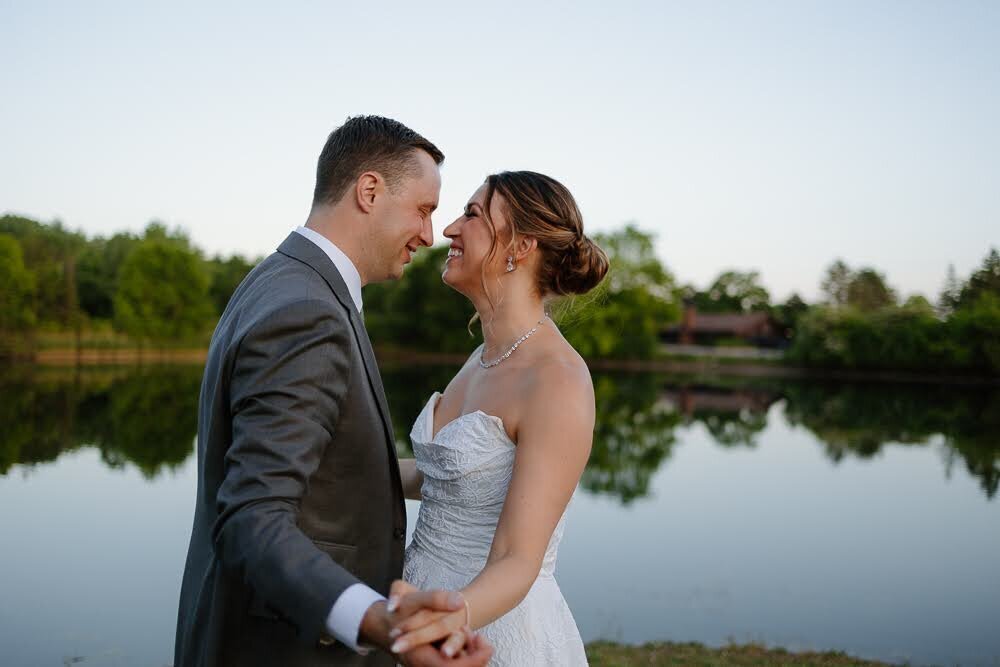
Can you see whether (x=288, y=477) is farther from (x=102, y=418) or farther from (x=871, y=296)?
(x=871, y=296)

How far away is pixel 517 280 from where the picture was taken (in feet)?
9.32

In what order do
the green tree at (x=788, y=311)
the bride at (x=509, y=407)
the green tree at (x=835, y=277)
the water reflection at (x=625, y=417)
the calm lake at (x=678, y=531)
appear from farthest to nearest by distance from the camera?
the green tree at (x=835, y=277)
the green tree at (x=788, y=311)
the water reflection at (x=625, y=417)
the calm lake at (x=678, y=531)
the bride at (x=509, y=407)

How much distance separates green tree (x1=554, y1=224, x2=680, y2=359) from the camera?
186 feet

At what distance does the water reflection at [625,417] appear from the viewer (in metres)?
22.0

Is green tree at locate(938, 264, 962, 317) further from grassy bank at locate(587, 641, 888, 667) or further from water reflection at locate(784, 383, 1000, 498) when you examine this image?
grassy bank at locate(587, 641, 888, 667)

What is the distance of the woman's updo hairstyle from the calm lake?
277 inches

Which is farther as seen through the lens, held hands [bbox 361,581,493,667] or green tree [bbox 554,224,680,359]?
green tree [bbox 554,224,680,359]

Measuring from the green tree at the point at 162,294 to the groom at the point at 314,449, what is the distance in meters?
55.8

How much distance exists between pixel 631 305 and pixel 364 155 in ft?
182

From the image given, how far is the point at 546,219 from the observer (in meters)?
2.72

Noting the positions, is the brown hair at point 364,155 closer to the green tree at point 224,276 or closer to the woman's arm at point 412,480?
the woman's arm at point 412,480

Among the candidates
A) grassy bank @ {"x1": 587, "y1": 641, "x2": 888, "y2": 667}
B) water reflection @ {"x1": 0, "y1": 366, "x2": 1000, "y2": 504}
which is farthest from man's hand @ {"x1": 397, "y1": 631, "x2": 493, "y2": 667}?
water reflection @ {"x1": 0, "y1": 366, "x2": 1000, "y2": 504}

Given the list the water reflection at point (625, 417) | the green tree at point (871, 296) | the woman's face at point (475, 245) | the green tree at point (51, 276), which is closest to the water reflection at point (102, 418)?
the water reflection at point (625, 417)

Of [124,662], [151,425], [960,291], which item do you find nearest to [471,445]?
[124,662]
